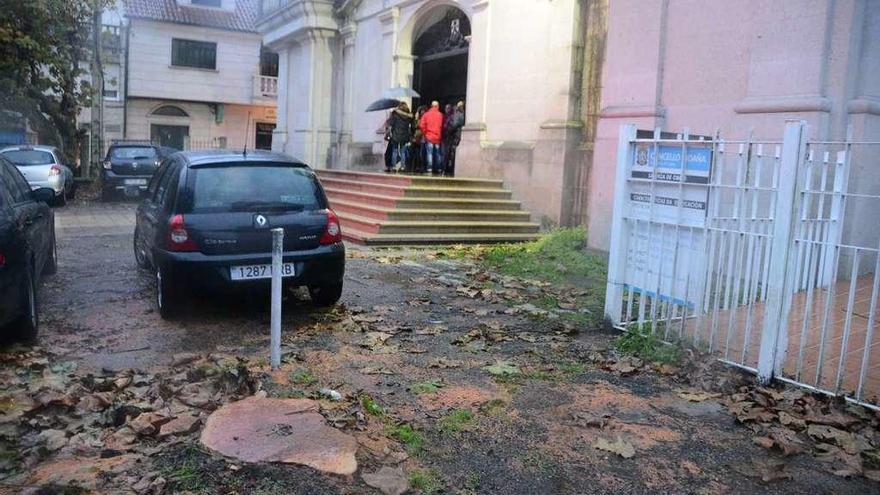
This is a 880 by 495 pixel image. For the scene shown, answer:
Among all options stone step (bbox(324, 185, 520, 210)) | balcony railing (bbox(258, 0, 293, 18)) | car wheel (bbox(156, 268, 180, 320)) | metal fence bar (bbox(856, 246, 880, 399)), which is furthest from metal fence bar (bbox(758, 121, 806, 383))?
balcony railing (bbox(258, 0, 293, 18))

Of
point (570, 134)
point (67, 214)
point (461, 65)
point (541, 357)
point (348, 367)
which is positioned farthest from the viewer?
point (461, 65)

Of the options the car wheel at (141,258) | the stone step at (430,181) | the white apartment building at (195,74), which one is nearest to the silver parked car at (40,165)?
the stone step at (430,181)

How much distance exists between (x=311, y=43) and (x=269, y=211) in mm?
16924

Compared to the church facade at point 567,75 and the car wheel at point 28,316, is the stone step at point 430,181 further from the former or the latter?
the car wheel at point 28,316

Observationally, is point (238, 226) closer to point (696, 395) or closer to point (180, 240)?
point (180, 240)

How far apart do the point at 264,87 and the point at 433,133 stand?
21.6m

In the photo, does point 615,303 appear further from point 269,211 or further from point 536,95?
point 536,95

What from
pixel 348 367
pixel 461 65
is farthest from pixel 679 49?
pixel 461 65

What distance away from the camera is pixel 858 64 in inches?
311

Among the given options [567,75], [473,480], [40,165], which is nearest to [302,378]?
[473,480]

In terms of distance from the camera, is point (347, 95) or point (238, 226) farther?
point (347, 95)

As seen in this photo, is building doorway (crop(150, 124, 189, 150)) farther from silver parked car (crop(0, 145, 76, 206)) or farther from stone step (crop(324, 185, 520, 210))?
stone step (crop(324, 185, 520, 210))

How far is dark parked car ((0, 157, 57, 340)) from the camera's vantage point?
18.0 feet

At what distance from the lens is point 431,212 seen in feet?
44.8
